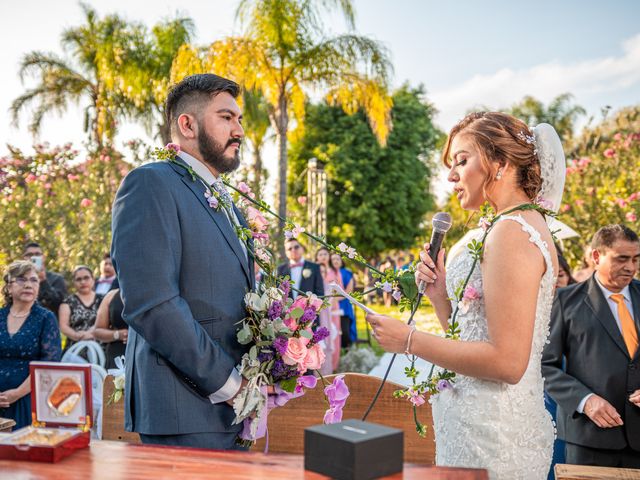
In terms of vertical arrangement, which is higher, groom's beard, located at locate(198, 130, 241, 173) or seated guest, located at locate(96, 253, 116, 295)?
groom's beard, located at locate(198, 130, 241, 173)

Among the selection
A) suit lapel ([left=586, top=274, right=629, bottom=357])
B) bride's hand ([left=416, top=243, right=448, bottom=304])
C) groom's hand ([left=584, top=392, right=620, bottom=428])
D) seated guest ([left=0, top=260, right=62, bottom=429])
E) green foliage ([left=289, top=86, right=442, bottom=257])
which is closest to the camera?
bride's hand ([left=416, top=243, right=448, bottom=304])

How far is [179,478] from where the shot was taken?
5.14ft

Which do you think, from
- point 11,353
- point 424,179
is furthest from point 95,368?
point 424,179

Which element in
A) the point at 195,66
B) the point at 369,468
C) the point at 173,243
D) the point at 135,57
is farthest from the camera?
the point at 135,57

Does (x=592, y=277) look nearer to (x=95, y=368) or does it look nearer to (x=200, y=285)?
(x=200, y=285)

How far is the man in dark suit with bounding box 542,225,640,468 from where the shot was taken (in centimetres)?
367

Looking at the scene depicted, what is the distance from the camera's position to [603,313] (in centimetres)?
387

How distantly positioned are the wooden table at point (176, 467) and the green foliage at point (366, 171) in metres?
25.4

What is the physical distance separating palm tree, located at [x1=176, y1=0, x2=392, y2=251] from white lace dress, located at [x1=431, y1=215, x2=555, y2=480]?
11.0m

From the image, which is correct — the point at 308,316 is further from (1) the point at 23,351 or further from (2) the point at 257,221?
(1) the point at 23,351

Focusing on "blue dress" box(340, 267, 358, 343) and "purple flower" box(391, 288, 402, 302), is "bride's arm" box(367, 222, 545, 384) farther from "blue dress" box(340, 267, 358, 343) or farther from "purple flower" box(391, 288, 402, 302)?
"blue dress" box(340, 267, 358, 343)

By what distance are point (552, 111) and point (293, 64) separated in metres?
23.5

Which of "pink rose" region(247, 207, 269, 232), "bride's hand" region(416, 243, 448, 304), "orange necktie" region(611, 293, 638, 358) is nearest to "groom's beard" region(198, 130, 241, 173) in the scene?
"pink rose" region(247, 207, 269, 232)

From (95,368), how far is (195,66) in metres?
9.17
